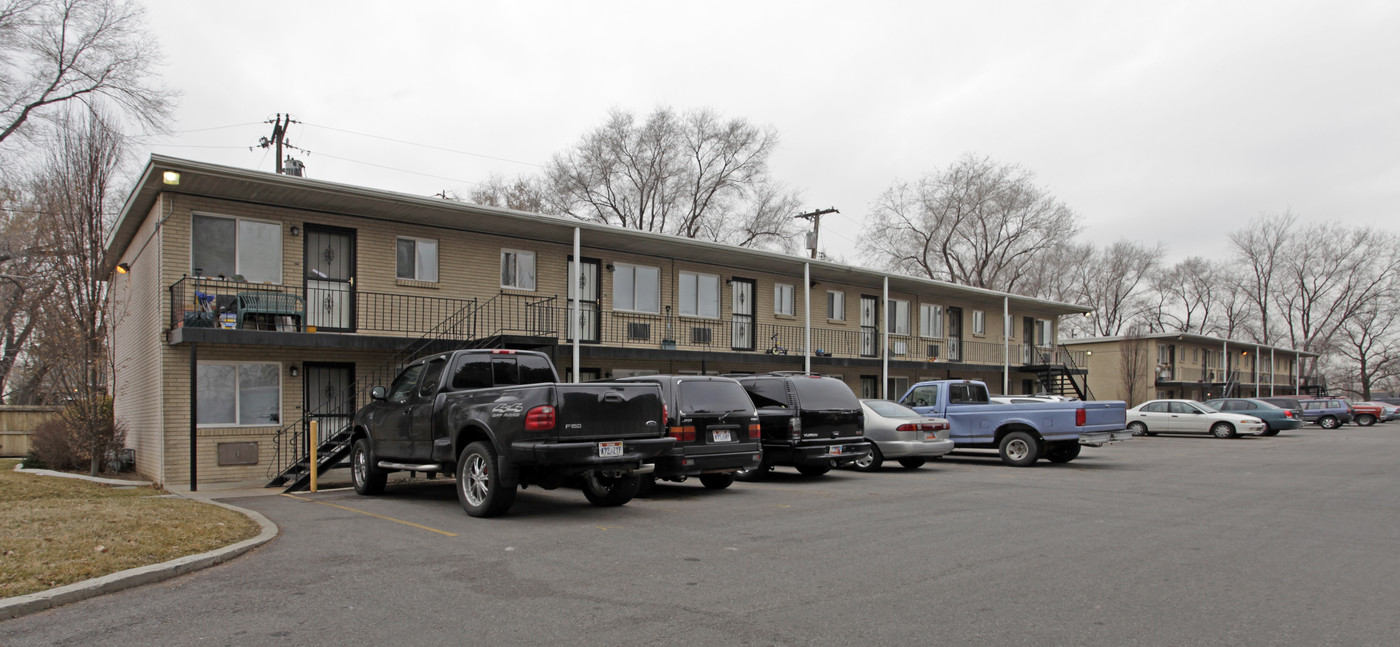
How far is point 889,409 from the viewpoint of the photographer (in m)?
16.9

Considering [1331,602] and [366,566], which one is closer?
[1331,602]

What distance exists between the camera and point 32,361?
3125 cm

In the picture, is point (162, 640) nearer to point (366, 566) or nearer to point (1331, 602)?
point (366, 566)

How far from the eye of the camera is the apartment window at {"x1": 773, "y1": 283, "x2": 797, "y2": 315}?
87.3 feet

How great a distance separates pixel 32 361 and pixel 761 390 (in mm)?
30007

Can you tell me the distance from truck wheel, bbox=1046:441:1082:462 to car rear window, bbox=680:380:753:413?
27.7ft

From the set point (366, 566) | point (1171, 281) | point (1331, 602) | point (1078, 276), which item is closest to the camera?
point (1331, 602)

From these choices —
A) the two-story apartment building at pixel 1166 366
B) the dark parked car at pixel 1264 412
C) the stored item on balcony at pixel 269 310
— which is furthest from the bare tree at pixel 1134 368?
the stored item on balcony at pixel 269 310

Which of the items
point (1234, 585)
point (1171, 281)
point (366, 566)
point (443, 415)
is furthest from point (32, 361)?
point (1171, 281)

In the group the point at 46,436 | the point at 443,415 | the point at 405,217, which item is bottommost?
the point at 46,436

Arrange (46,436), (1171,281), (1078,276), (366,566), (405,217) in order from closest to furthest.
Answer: (366,566)
(405,217)
(46,436)
(1078,276)
(1171,281)

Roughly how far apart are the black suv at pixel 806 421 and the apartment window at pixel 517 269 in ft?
24.9

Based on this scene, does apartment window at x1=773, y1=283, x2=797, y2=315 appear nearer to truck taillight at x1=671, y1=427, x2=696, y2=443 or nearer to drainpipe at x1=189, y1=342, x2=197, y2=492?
truck taillight at x1=671, y1=427, x2=696, y2=443

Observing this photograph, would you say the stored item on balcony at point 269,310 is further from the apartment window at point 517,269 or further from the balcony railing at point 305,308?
the apartment window at point 517,269
